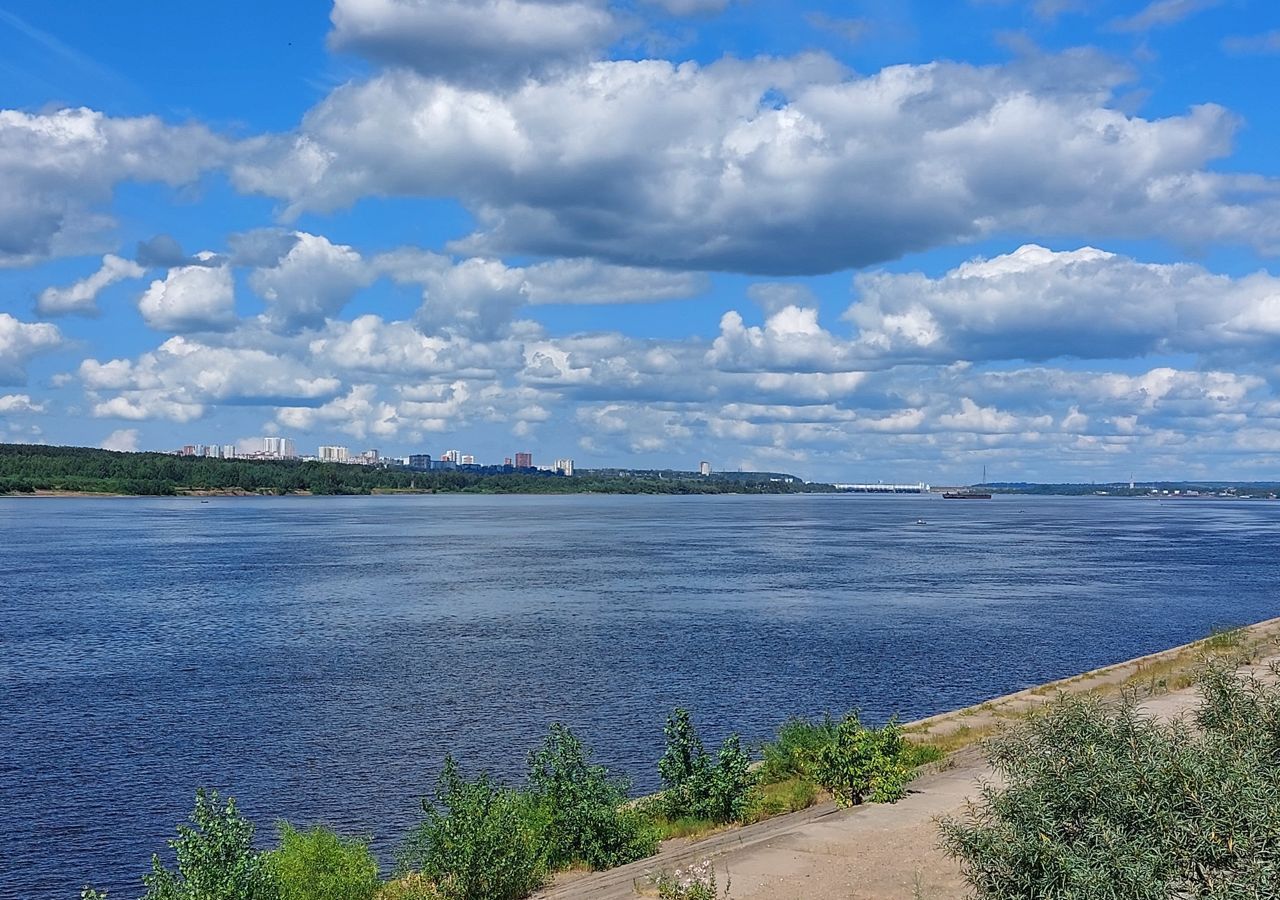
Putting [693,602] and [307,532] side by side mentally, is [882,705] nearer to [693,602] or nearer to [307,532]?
[693,602]

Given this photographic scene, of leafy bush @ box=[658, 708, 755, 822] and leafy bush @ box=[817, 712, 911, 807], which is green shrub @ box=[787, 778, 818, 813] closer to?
leafy bush @ box=[817, 712, 911, 807]

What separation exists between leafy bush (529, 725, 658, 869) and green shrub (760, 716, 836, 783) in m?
5.57

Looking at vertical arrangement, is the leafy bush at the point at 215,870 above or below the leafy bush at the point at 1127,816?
below

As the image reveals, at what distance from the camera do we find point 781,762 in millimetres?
27062

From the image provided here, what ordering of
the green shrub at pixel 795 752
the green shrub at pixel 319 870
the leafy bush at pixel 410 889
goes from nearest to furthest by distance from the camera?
the green shrub at pixel 319 870
the leafy bush at pixel 410 889
the green shrub at pixel 795 752

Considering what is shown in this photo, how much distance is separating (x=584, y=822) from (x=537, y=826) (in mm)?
973

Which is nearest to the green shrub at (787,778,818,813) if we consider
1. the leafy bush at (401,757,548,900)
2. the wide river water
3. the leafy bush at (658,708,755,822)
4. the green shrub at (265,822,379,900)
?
the leafy bush at (658,708,755,822)

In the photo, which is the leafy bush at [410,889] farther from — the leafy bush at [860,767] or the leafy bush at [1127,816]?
the leafy bush at [1127,816]

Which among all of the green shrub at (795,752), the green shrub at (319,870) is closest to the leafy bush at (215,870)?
the green shrub at (319,870)

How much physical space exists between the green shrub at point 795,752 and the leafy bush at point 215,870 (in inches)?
517

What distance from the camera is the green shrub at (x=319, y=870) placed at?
59.1 feet

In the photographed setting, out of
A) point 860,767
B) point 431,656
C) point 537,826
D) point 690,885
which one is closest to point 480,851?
point 537,826

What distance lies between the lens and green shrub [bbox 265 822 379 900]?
1800 cm

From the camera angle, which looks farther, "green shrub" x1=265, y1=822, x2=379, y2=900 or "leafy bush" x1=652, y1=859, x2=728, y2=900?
"green shrub" x1=265, y1=822, x2=379, y2=900
